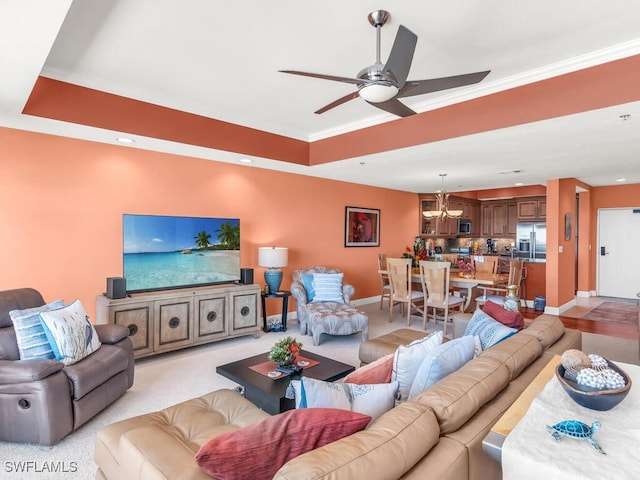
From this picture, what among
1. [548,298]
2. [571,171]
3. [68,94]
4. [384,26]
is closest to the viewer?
[384,26]

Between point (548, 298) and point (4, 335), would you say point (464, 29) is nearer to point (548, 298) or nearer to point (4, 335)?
point (4, 335)

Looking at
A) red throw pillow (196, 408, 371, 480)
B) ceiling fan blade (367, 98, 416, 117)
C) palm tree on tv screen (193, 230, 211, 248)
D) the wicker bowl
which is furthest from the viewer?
palm tree on tv screen (193, 230, 211, 248)

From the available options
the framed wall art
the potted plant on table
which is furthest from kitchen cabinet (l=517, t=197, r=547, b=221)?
the potted plant on table

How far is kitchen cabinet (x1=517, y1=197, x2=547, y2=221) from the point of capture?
7.89 meters

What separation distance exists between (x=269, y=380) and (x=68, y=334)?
1.48 m

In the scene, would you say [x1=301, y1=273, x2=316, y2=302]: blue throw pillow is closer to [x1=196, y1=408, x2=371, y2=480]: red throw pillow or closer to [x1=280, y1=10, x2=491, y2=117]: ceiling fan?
[x1=280, y1=10, x2=491, y2=117]: ceiling fan

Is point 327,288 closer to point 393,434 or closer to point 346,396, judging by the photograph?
point 346,396

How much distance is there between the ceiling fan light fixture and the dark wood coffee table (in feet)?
6.49

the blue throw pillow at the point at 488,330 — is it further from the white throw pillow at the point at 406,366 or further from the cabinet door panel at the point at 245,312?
the cabinet door panel at the point at 245,312

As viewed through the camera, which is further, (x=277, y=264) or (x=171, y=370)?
(x=277, y=264)

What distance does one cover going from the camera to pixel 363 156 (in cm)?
460

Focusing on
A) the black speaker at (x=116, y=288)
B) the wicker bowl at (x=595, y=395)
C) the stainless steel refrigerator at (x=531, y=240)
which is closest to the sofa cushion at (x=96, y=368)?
the black speaker at (x=116, y=288)

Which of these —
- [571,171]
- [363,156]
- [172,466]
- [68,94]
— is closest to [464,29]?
[363,156]

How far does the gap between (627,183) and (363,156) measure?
628 cm
